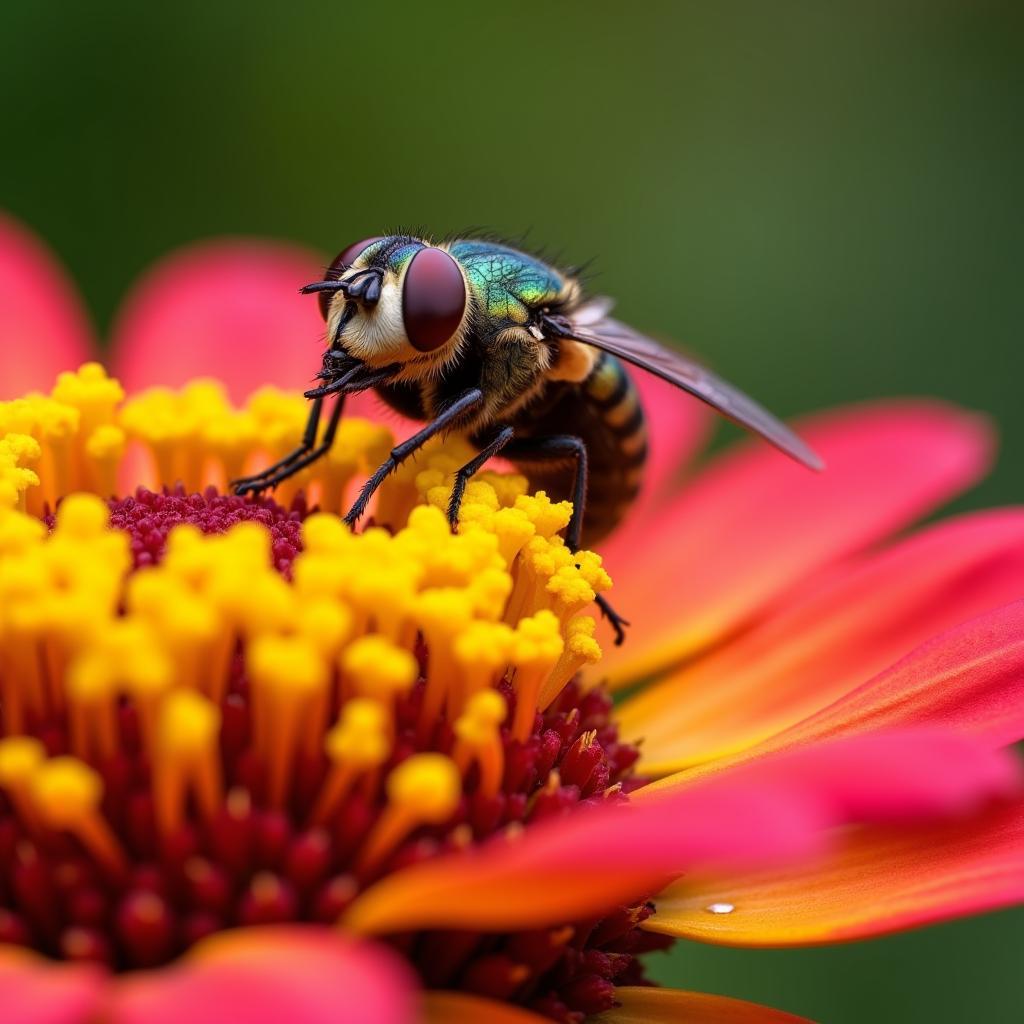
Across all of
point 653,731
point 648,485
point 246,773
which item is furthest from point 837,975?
point 246,773

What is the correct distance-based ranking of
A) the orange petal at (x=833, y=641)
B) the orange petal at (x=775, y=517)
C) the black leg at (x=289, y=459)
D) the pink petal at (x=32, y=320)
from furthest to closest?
the pink petal at (x=32, y=320), the orange petal at (x=775, y=517), the orange petal at (x=833, y=641), the black leg at (x=289, y=459)

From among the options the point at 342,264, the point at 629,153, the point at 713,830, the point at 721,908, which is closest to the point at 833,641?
the point at 721,908

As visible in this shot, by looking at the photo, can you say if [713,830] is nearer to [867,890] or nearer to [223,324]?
[867,890]

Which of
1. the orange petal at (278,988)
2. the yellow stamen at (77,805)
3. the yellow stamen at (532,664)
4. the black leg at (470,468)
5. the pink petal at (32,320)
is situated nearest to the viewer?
the orange petal at (278,988)

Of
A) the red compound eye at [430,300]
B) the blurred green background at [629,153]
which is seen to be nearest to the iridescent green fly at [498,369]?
the red compound eye at [430,300]

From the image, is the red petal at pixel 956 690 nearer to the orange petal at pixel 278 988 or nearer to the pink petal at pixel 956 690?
the pink petal at pixel 956 690

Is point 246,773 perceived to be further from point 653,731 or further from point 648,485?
point 648,485

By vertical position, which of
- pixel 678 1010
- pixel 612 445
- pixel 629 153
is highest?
pixel 629 153
